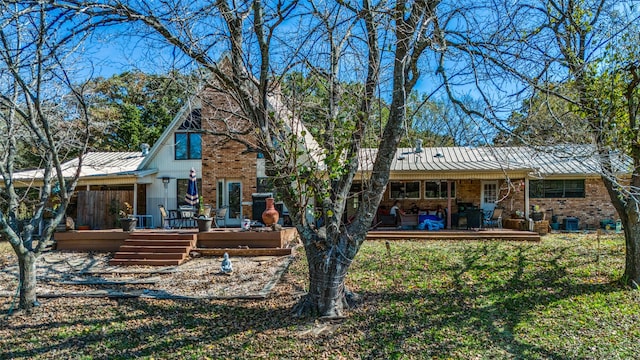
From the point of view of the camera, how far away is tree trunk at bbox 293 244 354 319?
6.02m

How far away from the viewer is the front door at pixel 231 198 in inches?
627

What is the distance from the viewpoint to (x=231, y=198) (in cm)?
1600

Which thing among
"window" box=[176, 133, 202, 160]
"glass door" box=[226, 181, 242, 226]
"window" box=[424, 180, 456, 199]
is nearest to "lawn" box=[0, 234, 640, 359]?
"glass door" box=[226, 181, 242, 226]

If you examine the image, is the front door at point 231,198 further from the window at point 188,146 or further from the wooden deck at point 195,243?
the wooden deck at point 195,243

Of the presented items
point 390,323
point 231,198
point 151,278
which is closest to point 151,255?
point 151,278

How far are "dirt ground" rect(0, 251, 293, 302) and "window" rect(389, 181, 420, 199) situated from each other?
27.4ft

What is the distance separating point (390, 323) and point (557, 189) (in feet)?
47.4

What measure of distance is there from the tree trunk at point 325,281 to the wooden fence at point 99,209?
1175cm

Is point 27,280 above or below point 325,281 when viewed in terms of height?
below

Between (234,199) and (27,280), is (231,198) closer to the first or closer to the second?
(234,199)

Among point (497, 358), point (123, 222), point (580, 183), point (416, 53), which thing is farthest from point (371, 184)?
point (580, 183)

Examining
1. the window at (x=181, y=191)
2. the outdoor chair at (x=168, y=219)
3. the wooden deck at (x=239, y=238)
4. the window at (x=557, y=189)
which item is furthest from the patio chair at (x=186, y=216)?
the window at (x=557, y=189)

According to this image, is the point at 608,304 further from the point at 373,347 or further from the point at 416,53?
the point at 416,53

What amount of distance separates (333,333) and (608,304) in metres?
4.85
